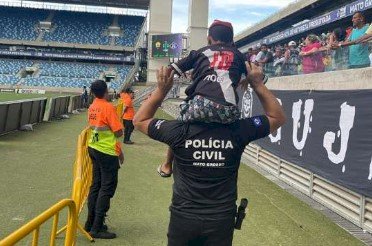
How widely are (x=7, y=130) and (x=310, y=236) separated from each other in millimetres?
12180

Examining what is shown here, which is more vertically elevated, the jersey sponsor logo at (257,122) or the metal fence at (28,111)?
the jersey sponsor logo at (257,122)

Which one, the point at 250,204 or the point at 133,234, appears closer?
the point at 133,234

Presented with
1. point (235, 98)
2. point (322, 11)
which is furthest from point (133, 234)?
point (322, 11)

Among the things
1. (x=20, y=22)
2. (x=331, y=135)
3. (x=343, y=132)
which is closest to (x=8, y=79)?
(x=20, y=22)

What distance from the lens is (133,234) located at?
5.82 metres

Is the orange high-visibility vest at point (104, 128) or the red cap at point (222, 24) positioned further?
the orange high-visibility vest at point (104, 128)

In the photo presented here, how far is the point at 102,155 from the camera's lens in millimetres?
5531

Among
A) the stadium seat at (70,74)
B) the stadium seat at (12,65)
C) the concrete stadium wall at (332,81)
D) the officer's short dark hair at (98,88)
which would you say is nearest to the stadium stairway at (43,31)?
the stadium seat at (70,74)

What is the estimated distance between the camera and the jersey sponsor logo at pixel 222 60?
103 inches

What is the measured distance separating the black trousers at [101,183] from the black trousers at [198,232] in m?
3.00

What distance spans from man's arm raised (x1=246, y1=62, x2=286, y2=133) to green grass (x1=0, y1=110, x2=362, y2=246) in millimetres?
3279

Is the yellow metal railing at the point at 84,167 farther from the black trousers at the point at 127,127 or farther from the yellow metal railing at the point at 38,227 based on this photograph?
the black trousers at the point at 127,127

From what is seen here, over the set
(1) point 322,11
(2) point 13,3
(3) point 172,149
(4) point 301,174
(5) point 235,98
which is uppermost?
(2) point 13,3

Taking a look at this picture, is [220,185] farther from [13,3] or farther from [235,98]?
[13,3]
